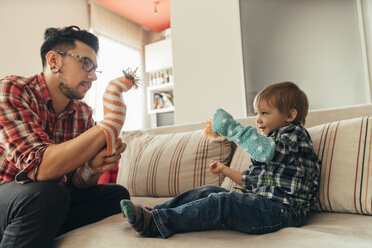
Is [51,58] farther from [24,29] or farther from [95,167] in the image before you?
[24,29]

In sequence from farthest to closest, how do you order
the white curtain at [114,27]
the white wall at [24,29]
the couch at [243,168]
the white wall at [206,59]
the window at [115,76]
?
the white curtain at [114,27] < the window at [115,76] < the white wall at [24,29] < the white wall at [206,59] < the couch at [243,168]

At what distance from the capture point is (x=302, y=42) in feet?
7.46

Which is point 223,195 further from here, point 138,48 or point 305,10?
point 138,48

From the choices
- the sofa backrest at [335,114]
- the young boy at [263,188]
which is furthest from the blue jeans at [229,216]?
the sofa backrest at [335,114]

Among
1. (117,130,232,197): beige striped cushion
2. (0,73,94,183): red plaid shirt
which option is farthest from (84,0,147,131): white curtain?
(0,73,94,183): red plaid shirt

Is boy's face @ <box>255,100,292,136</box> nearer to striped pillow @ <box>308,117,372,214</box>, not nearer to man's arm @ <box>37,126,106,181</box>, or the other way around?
striped pillow @ <box>308,117,372,214</box>

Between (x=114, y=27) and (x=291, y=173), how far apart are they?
14.5 feet

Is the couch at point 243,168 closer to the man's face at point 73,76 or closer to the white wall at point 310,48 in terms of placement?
the man's face at point 73,76

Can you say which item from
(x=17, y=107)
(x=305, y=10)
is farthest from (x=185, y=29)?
(x=17, y=107)

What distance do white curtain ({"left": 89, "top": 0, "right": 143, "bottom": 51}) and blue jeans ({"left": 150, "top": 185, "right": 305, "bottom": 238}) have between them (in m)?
4.08

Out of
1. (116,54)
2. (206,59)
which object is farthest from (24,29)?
(206,59)

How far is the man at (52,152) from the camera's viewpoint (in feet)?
2.79

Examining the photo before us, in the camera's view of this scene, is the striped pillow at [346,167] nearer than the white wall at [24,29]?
Yes

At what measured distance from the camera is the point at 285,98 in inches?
42.3
